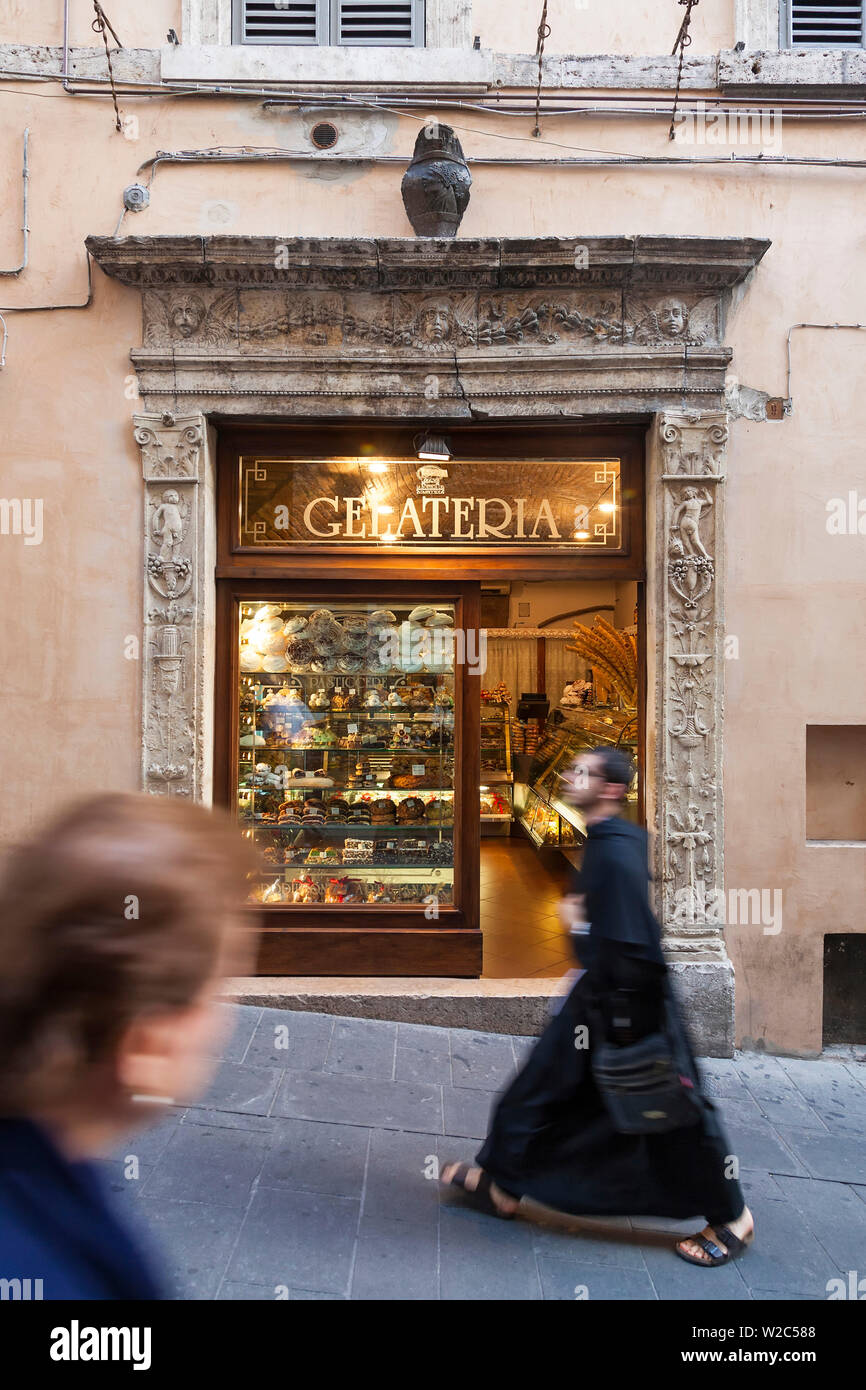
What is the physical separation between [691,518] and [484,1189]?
397 centimetres

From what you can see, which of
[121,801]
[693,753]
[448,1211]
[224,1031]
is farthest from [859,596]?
[121,801]

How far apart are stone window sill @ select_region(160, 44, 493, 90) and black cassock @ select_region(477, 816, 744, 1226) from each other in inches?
196

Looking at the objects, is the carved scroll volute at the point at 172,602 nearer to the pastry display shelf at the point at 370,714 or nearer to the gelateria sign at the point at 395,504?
the gelateria sign at the point at 395,504

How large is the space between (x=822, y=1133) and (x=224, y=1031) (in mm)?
3314

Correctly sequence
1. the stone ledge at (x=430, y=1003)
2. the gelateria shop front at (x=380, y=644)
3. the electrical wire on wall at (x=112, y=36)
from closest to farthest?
the electrical wire on wall at (x=112, y=36)
the stone ledge at (x=430, y=1003)
the gelateria shop front at (x=380, y=644)

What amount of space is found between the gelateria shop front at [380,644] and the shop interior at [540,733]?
757mm

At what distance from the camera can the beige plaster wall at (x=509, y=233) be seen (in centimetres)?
538

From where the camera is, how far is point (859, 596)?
5391 mm

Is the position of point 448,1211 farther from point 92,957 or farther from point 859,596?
point 859,596

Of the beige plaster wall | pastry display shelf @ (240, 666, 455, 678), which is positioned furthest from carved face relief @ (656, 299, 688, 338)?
Answer: pastry display shelf @ (240, 666, 455, 678)

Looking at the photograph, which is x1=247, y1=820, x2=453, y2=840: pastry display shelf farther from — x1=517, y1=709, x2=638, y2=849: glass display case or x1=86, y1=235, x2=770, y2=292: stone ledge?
x1=86, y1=235, x2=770, y2=292: stone ledge

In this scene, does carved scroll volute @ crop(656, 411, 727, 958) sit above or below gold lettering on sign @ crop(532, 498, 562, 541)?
below

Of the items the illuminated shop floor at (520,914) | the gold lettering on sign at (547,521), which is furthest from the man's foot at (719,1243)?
the gold lettering on sign at (547,521)

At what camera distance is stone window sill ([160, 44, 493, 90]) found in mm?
5375
